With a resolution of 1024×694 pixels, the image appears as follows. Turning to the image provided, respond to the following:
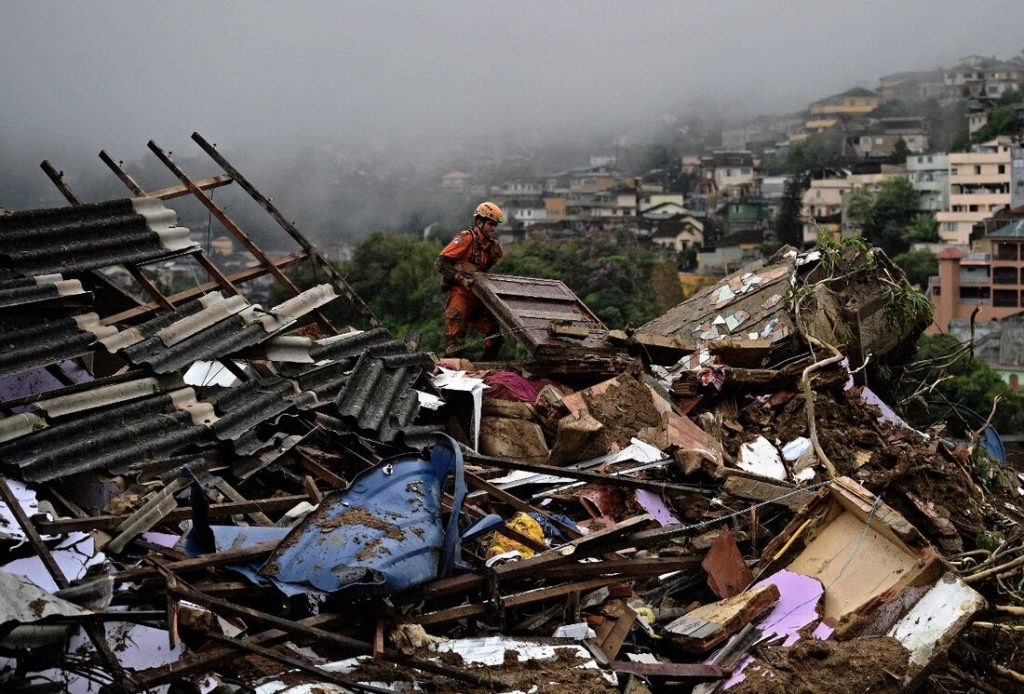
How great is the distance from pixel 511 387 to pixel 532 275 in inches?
1229

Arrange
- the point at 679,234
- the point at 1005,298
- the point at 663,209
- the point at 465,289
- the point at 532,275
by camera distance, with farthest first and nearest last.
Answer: the point at 663,209 → the point at 679,234 → the point at 1005,298 → the point at 532,275 → the point at 465,289

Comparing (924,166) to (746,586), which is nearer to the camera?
(746,586)

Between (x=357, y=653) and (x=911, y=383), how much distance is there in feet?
22.8

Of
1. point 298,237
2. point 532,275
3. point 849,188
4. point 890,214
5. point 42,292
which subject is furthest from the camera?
point 849,188

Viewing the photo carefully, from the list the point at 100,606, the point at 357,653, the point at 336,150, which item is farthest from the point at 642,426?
the point at 336,150

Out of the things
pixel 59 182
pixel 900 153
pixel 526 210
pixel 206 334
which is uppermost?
pixel 59 182

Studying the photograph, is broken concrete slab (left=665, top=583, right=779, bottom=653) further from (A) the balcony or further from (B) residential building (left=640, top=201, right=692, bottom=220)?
(B) residential building (left=640, top=201, right=692, bottom=220)

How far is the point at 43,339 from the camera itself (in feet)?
22.1

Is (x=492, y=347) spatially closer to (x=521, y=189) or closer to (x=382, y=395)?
(x=382, y=395)

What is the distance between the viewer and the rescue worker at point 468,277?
32.9 feet

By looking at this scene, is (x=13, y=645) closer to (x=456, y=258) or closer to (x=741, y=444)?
(x=741, y=444)

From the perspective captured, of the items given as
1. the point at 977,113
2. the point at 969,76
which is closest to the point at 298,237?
the point at 977,113

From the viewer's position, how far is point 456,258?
10.1 meters

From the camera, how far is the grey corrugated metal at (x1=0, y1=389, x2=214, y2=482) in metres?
6.05
